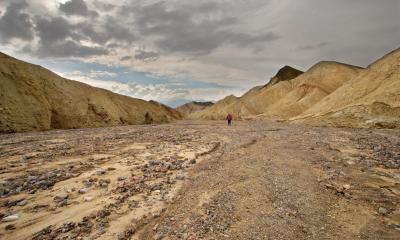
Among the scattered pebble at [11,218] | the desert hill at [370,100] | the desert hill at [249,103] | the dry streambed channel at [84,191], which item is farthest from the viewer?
the desert hill at [249,103]

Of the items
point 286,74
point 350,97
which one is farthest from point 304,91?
point 286,74

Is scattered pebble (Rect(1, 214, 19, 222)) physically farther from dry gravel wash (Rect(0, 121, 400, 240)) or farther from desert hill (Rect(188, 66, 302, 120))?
desert hill (Rect(188, 66, 302, 120))

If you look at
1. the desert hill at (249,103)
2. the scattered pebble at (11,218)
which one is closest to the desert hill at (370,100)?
the scattered pebble at (11,218)

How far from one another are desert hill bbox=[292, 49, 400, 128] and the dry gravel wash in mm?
23201

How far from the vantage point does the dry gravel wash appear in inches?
230

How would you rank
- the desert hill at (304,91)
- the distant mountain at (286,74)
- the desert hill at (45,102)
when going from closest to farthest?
the desert hill at (45,102) → the desert hill at (304,91) → the distant mountain at (286,74)

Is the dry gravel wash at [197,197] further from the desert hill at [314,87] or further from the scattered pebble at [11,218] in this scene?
the desert hill at [314,87]

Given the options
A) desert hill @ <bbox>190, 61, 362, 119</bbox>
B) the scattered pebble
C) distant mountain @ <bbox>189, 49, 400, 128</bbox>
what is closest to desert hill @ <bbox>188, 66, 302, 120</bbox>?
desert hill @ <bbox>190, 61, 362, 119</bbox>

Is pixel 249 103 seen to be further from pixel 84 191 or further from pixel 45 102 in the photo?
pixel 84 191

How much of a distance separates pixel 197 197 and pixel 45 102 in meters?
29.6

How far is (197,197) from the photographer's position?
7672mm

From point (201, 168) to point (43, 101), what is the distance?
27.3m

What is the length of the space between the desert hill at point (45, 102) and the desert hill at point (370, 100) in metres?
33.9

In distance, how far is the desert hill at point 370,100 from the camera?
32.0m
